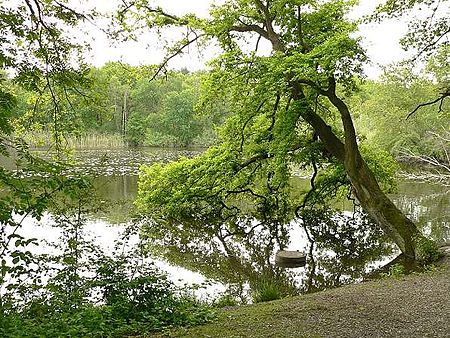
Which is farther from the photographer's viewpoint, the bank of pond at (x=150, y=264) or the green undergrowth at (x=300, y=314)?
the bank of pond at (x=150, y=264)

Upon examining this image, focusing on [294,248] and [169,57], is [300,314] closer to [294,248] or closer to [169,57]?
[294,248]

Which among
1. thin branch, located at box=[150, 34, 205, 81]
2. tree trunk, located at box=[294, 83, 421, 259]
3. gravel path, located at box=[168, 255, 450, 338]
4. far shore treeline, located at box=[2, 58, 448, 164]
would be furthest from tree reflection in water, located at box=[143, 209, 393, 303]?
thin branch, located at box=[150, 34, 205, 81]

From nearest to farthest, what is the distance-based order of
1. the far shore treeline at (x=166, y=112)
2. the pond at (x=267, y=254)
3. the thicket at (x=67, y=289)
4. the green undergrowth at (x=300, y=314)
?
the thicket at (x=67, y=289)
the green undergrowth at (x=300, y=314)
the far shore treeline at (x=166, y=112)
the pond at (x=267, y=254)

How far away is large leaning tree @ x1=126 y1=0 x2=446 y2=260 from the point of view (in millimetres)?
10656

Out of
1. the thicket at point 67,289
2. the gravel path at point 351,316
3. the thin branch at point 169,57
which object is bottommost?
the gravel path at point 351,316

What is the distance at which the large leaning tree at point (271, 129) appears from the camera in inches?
420

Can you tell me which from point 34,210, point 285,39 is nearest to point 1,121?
point 34,210

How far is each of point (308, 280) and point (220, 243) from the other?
163 inches

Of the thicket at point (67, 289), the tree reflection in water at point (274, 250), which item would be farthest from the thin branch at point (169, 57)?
the thicket at point (67, 289)

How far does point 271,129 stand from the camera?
13.5 m

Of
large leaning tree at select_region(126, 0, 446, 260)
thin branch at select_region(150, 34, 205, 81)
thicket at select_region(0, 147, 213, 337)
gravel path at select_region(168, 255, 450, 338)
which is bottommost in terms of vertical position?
gravel path at select_region(168, 255, 450, 338)

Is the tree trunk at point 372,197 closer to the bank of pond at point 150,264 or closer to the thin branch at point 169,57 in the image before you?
the bank of pond at point 150,264

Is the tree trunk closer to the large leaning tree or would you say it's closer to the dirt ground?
the large leaning tree

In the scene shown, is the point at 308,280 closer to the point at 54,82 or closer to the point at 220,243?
the point at 220,243
